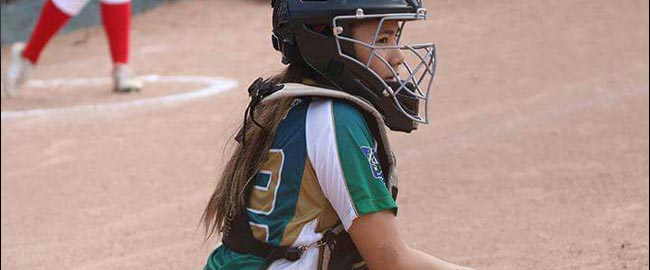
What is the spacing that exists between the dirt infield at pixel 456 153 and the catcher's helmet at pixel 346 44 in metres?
1.35

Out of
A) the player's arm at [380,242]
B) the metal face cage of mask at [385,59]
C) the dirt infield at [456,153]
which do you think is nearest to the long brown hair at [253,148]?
the metal face cage of mask at [385,59]

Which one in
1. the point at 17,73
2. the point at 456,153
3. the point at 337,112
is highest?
the point at 337,112

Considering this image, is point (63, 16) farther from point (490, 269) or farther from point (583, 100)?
point (490, 269)

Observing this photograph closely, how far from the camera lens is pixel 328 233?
2648mm

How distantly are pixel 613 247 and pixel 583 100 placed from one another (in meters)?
2.52

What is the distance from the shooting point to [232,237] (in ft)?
8.99

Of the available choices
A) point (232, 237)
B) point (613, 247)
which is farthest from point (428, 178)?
point (232, 237)

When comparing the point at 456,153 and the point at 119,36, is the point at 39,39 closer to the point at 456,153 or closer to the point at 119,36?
the point at 119,36

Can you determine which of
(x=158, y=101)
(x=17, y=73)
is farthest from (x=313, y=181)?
(x=17, y=73)

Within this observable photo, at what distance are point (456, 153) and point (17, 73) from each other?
3.65 m

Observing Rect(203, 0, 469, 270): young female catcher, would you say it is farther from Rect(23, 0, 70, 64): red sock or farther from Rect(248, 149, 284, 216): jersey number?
Rect(23, 0, 70, 64): red sock

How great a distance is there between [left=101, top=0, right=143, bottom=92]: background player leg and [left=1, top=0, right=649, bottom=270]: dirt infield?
146mm

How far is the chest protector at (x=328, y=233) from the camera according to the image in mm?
2604

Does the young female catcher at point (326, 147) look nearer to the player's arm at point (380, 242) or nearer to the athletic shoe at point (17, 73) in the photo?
the player's arm at point (380, 242)
